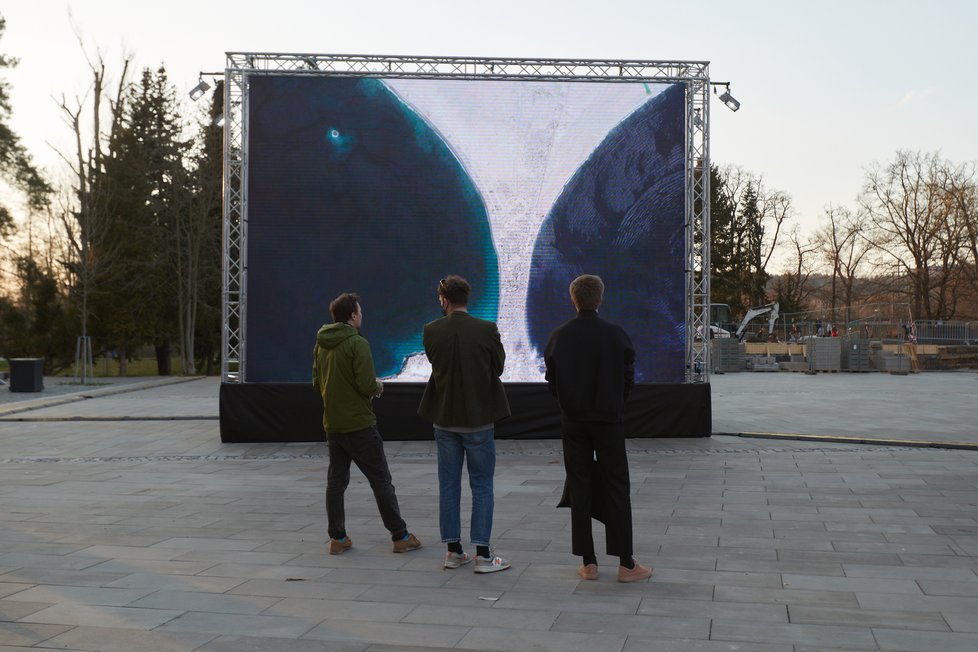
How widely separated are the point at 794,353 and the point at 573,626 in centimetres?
3879

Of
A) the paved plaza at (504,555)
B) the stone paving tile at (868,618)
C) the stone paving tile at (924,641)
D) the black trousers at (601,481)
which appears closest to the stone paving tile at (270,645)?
the paved plaza at (504,555)

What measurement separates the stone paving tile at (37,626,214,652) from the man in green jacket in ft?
6.33

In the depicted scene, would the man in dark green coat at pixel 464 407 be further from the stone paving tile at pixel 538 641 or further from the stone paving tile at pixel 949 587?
the stone paving tile at pixel 949 587

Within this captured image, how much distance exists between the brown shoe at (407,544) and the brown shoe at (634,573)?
1519 millimetres

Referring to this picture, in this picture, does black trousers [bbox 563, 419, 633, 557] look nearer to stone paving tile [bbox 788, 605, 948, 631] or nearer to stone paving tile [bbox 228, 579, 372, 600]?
stone paving tile [bbox 788, 605, 948, 631]

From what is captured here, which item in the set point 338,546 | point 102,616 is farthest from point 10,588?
point 338,546

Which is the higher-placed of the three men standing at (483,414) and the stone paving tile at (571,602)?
the three men standing at (483,414)

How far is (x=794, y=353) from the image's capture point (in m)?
41.4

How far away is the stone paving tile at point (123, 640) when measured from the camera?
439 cm

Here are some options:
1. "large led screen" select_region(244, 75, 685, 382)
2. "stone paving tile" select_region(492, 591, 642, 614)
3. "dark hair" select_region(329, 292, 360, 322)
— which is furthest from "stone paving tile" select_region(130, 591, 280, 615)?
"large led screen" select_region(244, 75, 685, 382)

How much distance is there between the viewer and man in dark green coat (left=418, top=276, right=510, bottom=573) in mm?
5836

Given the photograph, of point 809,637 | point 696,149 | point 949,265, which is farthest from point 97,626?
point 949,265

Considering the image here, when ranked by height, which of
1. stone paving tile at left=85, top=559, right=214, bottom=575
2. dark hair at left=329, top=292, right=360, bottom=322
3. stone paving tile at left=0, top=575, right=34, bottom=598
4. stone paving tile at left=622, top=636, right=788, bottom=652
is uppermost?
dark hair at left=329, top=292, right=360, bottom=322

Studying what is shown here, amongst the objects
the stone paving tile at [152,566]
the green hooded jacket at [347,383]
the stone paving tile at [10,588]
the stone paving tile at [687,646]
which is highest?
the green hooded jacket at [347,383]
